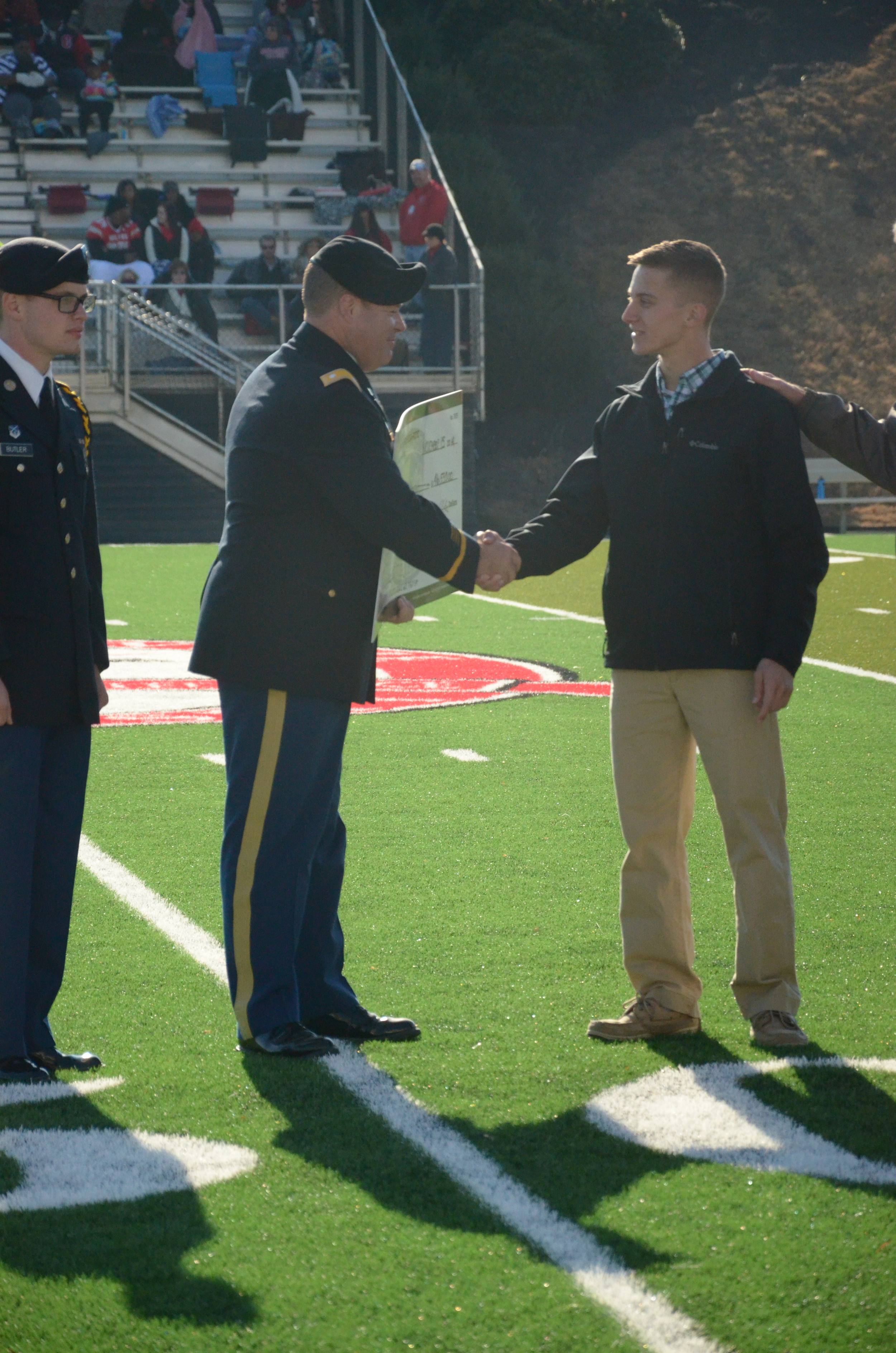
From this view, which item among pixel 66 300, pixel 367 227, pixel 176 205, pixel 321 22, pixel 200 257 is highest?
pixel 321 22

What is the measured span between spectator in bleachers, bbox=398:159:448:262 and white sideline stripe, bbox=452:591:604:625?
8844 mm

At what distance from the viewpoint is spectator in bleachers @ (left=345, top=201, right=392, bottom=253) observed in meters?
23.1

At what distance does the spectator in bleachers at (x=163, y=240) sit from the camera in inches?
933

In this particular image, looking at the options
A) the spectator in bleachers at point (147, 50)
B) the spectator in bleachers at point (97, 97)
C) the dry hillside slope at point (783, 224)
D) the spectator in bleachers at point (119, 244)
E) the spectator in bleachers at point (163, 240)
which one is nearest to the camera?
the spectator in bleachers at point (119, 244)

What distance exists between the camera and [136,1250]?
2.88m

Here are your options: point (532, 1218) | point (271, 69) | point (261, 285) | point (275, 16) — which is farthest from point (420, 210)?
point (532, 1218)

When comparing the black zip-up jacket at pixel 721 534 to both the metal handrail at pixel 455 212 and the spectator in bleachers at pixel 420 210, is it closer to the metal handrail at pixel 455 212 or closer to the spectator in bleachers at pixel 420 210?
the metal handrail at pixel 455 212

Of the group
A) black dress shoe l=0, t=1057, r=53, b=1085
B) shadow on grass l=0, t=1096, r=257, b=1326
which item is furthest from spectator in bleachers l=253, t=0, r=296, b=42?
shadow on grass l=0, t=1096, r=257, b=1326

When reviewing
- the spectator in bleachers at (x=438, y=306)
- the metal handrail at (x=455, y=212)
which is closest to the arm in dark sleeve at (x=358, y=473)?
the metal handrail at (x=455, y=212)

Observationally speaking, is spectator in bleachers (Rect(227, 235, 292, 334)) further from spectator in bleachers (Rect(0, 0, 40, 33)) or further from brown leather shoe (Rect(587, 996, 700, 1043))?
brown leather shoe (Rect(587, 996, 700, 1043))

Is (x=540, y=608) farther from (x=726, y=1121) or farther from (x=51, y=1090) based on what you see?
(x=726, y=1121)

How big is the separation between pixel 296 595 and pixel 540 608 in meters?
11.3

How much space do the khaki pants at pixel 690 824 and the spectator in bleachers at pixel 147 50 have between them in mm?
28807

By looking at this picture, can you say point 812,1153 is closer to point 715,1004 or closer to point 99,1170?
point 715,1004
